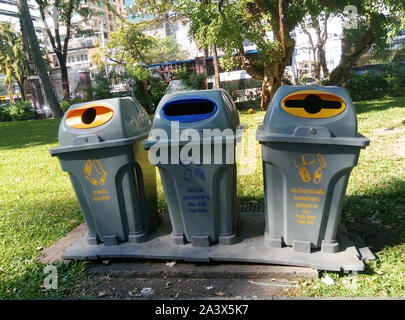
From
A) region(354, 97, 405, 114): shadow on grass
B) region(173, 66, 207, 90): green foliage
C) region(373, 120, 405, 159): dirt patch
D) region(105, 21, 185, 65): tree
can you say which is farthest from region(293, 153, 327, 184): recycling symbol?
region(105, 21, 185, 65): tree

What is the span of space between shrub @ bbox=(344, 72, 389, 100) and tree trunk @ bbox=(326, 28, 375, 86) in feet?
5.82

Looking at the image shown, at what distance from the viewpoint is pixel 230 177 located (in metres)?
2.59

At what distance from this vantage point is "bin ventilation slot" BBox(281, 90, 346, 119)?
2.32 m

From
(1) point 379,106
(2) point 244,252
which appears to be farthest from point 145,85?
(2) point 244,252

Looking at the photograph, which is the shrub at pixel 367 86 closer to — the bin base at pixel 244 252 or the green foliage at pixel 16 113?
the bin base at pixel 244 252

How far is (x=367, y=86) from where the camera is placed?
528 inches

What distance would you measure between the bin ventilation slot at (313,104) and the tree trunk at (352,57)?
32.7ft

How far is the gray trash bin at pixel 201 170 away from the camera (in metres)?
2.47

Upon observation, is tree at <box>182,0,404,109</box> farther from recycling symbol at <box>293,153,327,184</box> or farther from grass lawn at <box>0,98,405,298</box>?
recycling symbol at <box>293,153,327,184</box>

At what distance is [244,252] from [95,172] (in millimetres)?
1375

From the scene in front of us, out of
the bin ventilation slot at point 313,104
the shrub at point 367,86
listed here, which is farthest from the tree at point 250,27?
the bin ventilation slot at point 313,104
